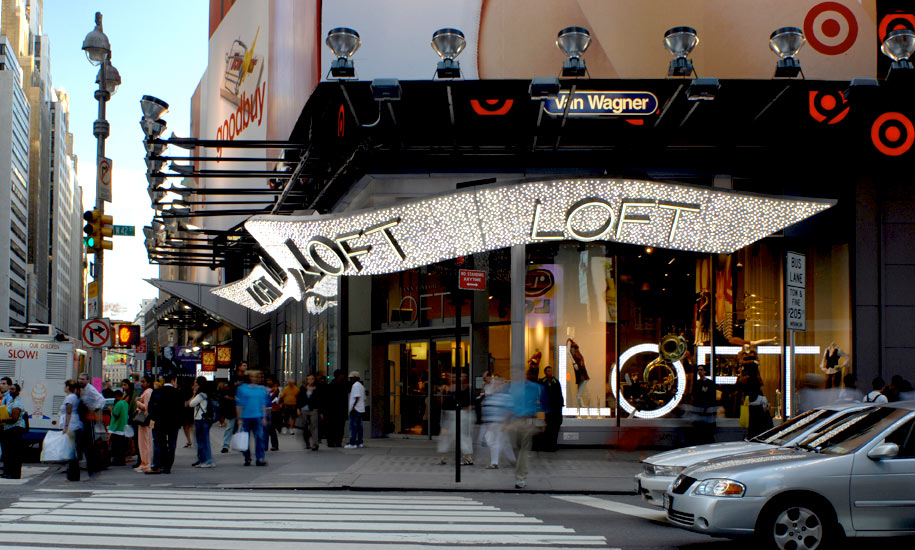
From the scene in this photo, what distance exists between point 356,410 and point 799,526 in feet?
48.9

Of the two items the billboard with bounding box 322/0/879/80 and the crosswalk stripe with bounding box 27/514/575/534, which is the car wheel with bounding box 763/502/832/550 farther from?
the billboard with bounding box 322/0/879/80

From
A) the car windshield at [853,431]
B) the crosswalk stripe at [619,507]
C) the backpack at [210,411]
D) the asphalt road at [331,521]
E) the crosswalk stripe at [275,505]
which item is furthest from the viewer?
the backpack at [210,411]

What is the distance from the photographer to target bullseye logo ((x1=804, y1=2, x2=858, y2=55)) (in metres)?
21.2

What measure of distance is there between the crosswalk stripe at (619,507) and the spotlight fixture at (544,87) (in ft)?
22.1

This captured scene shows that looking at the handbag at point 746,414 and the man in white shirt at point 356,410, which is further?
the man in white shirt at point 356,410

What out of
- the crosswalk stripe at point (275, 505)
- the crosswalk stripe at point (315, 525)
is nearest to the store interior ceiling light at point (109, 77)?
the crosswalk stripe at point (275, 505)

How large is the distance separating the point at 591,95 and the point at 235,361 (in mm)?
38962

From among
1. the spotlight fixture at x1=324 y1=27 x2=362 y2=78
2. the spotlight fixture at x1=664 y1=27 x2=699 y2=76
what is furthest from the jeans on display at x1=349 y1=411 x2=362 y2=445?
the spotlight fixture at x1=664 y1=27 x2=699 y2=76

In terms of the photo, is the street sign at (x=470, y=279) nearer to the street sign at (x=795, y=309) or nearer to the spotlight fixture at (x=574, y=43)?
the spotlight fixture at (x=574, y=43)

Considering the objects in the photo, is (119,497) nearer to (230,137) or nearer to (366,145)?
(366,145)

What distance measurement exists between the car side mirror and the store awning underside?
3150cm

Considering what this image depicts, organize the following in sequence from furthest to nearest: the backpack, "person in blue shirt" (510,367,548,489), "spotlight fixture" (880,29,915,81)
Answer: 1. the backpack
2. "spotlight fixture" (880,29,915,81)
3. "person in blue shirt" (510,367,548,489)

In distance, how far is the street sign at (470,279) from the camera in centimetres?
1566

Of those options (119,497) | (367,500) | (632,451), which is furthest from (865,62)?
(119,497)
